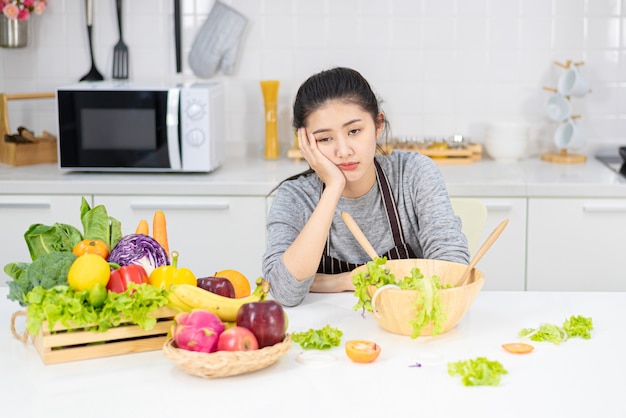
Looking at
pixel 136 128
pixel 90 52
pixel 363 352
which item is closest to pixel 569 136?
pixel 136 128

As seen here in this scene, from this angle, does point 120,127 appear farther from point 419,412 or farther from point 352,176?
point 419,412

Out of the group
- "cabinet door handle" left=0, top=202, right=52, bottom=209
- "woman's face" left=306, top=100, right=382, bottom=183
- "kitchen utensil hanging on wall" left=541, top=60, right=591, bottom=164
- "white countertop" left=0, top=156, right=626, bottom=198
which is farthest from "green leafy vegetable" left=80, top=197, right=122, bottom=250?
"kitchen utensil hanging on wall" left=541, top=60, right=591, bottom=164

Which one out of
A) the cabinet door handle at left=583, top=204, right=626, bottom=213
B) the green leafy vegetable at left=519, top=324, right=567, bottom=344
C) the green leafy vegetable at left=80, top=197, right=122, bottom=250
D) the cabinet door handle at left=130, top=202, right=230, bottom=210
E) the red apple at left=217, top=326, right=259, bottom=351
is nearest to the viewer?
the red apple at left=217, top=326, right=259, bottom=351

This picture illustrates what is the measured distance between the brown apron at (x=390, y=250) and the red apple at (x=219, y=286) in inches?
24.4

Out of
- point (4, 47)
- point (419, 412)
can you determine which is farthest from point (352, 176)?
point (4, 47)

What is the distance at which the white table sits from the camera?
58.6 inches

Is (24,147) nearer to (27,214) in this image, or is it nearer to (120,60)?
(27,214)

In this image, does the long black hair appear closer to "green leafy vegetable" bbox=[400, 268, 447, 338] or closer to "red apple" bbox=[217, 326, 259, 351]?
"green leafy vegetable" bbox=[400, 268, 447, 338]

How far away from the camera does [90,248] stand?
1.84m

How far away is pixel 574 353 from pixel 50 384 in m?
0.96

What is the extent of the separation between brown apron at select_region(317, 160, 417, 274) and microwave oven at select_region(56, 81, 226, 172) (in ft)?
3.84

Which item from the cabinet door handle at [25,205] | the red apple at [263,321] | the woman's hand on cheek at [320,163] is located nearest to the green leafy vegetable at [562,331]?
the red apple at [263,321]

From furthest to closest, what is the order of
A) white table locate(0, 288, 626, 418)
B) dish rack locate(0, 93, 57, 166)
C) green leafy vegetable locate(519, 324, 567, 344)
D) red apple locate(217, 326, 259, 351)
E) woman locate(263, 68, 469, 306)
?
1. dish rack locate(0, 93, 57, 166)
2. woman locate(263, 68, 469, 306)
3. green leafy vegetable locate(519, 324, 567, 344)
4. red apple locate(217, 326, 259, 351)
5. white table locate(0, 288, 626, 418)

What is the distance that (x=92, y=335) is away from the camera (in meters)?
1.73
